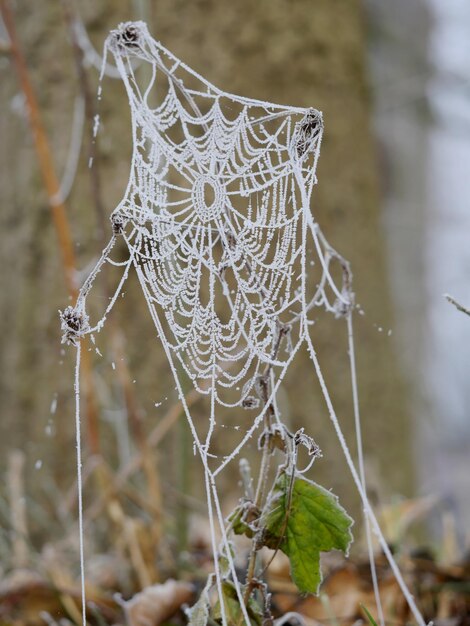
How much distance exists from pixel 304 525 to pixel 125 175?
40.5 inches

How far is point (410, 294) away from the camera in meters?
4.38

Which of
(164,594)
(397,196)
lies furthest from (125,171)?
(397,196)

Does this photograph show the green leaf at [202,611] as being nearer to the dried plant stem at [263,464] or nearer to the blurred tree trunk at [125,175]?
the dried plant stem at [263,464]

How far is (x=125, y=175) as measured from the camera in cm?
141

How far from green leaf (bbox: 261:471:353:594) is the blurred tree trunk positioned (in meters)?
0.85

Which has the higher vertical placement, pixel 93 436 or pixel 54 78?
pixel 54 78

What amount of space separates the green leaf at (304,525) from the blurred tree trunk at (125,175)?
0.85m

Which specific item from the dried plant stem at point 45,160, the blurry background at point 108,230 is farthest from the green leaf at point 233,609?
the blurry background at point 108,230

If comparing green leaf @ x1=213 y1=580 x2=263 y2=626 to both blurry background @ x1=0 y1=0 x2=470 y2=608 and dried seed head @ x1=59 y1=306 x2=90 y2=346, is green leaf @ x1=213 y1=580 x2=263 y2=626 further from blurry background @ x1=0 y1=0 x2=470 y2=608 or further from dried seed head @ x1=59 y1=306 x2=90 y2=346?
blurry background @ x1=0 y1=0 x2=470 y2=608

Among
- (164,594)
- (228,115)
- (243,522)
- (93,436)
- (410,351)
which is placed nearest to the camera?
(243,522)

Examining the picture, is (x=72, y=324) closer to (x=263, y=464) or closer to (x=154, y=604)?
(x=263, y=464)

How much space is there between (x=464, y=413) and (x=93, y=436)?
5.96m

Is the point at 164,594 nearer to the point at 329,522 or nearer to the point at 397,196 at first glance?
the point at 329,522

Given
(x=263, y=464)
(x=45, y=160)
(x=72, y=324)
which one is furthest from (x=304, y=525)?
(x=45, y=160)
